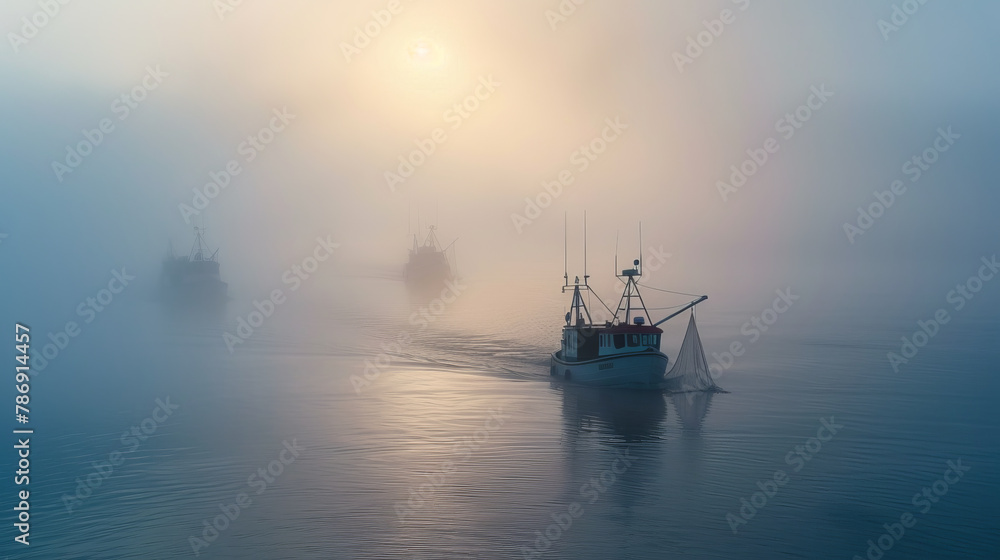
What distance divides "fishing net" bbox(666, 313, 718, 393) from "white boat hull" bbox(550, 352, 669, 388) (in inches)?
54.8

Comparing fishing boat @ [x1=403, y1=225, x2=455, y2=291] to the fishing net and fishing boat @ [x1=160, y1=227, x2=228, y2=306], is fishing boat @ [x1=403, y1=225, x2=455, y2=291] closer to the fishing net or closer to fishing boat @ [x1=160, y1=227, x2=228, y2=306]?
fishing boat @ [x1=160, y1=227, x2=228, y2=306]

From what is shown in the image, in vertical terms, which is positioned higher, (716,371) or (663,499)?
(716,371)

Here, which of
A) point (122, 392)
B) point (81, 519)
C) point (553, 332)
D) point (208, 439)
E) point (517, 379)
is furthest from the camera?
point (553, 332)

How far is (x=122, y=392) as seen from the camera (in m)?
57.8

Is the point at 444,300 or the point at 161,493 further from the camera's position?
the point at 444,300

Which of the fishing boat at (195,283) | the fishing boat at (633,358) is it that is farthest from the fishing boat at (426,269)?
the fishing boat at (633,358)

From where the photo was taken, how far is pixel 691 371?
190 ft

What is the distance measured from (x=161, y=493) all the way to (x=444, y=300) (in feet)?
364

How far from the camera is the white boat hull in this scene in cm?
5666

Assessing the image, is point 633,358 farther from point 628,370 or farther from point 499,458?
point 499,458

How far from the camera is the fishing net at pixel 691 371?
57469 mm

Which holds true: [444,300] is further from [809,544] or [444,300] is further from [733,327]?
[809,544]

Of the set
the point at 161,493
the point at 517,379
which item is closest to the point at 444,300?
the point at 517,379

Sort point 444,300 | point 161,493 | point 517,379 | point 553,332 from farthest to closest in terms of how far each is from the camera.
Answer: point 444,300, point 553,332, point 517,379, point 161,493
